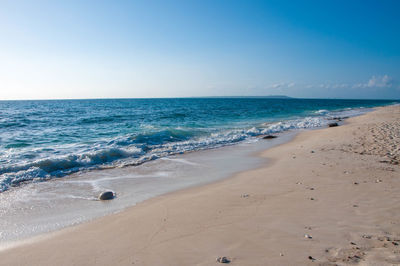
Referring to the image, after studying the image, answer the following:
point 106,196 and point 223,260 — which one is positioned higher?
point 223,260

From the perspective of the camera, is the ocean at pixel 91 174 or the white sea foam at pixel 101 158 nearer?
the ocean at pixel 91 174

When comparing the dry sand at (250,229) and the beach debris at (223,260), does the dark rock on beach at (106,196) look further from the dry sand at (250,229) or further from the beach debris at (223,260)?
the beach debris at (223,260)

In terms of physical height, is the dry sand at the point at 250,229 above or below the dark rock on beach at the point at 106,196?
above

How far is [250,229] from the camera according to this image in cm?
411

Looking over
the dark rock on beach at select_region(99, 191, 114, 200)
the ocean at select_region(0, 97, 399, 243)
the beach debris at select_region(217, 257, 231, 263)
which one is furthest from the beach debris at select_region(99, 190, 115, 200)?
the beach debris at select_region(217, 257, 231, 263)

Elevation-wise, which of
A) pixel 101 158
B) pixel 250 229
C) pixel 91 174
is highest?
pixel 250 229

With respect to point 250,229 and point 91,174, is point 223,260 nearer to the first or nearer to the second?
point 250,229

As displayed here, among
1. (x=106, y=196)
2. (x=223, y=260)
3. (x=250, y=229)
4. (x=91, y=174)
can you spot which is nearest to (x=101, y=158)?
(x=91, y=174)

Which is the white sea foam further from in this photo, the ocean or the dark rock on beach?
the dark rock on beach

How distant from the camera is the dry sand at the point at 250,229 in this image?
11.0ft

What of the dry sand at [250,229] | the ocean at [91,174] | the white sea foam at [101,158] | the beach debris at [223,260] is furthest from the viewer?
the white sea foam at [101,158]

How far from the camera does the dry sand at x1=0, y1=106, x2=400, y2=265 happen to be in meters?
3.36

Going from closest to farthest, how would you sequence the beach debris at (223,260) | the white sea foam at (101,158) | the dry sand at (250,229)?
the beach debris at (223,260)
the dry sand at (250,229)
the white sea foam at (101,158)

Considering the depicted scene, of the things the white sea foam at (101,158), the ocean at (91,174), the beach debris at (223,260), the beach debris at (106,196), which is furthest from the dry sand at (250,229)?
the white sea foam at (101,158)
